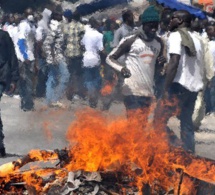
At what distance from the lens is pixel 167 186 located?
5598 millimetres

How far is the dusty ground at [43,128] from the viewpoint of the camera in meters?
9.60

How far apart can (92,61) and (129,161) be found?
794 cm

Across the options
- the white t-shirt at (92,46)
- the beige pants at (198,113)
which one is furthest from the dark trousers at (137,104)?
the white t-shirt at (92,46)

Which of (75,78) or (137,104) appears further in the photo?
(75,78)

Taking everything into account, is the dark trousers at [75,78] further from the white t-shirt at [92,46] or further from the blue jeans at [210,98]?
the blue jeans at [210,98]

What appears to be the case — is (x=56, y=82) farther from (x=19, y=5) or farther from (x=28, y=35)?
(x=19, y=5)

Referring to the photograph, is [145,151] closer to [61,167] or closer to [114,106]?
[61,167]

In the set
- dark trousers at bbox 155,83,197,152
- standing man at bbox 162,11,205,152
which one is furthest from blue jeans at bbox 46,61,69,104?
standing man at bbox 162,11,205,152

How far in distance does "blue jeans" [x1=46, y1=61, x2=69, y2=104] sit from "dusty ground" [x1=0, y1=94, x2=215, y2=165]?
1.00ft

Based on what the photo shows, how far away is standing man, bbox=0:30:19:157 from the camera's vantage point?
8.55 m

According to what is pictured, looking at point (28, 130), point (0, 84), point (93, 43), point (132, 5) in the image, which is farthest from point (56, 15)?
point (132, 5)

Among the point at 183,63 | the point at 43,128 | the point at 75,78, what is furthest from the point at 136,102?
the point at 75,78

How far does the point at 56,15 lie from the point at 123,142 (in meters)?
7.94

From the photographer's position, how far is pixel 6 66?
8594 mm
